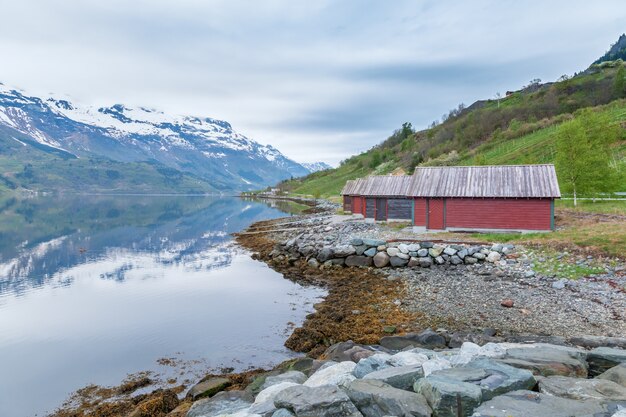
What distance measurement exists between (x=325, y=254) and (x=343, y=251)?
5.05ft

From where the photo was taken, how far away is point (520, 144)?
3489 inches

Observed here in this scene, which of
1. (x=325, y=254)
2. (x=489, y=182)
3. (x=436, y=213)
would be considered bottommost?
(x=325, y=254)

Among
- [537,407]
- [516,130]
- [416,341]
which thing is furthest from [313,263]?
[516,130]

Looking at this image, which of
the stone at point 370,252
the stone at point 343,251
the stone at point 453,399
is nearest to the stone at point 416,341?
the stone at point 453,399

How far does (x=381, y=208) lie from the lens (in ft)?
163

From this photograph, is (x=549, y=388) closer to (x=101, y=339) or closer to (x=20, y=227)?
(x=101, y=339)

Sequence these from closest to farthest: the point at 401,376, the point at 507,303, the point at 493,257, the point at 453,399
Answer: the point at 453,399, the point at 401,376, the point at 507,303, the point at 493,257

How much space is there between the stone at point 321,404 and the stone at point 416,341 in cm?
669

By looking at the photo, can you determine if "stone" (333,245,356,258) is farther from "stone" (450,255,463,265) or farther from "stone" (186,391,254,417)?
"stone" (186,391,254,417)

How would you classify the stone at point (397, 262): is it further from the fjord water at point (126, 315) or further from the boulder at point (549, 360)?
the boulder at point (549, 360)

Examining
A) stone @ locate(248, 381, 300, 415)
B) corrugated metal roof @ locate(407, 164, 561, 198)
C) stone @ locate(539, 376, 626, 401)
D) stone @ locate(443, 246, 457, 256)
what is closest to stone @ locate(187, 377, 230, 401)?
stone @ locate(248, 381, 300, 415)

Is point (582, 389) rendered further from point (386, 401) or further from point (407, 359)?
point (407, 359)

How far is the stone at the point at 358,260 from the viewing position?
28.4 meters

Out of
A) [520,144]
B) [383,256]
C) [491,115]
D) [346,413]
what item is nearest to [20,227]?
[383,256]
